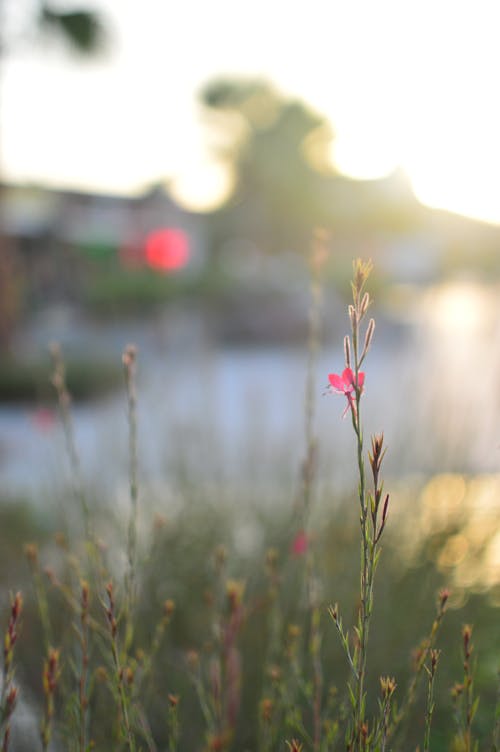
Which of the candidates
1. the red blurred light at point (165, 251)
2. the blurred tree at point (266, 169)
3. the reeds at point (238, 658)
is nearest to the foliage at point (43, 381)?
the red blurred light at point (165, 251)

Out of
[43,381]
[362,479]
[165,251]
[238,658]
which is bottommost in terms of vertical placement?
[43,381]

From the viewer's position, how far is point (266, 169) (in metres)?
34.0

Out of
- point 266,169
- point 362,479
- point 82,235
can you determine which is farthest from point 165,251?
point 266,169

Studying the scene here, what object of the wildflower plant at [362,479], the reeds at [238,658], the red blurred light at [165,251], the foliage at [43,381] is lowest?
the foliage at [43,381]

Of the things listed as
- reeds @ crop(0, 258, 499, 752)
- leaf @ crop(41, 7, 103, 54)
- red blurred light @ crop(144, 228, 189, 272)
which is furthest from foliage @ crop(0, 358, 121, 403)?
reeds @ crop(0, 258, 499, 752)

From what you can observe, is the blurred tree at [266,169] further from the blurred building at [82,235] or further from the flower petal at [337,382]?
the flower petal at [337,382]

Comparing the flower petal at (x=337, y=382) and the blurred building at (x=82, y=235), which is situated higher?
the blurred building at (x=82, y=235)

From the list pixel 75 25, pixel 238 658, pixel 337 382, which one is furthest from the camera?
pixel 75 25

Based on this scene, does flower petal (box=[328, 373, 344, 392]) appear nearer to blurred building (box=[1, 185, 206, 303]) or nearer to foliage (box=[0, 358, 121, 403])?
foliage (box=[0, 358, 121, 403])

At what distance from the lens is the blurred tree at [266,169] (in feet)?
113

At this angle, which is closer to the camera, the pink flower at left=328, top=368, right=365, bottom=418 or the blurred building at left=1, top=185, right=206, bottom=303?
the pink flower at left=328, top=368, right=365, bottom=418

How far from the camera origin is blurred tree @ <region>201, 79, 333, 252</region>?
1351 inches

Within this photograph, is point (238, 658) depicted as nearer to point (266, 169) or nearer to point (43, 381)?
point (43, 381)

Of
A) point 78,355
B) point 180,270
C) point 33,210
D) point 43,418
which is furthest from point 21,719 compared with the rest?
point 33,210
